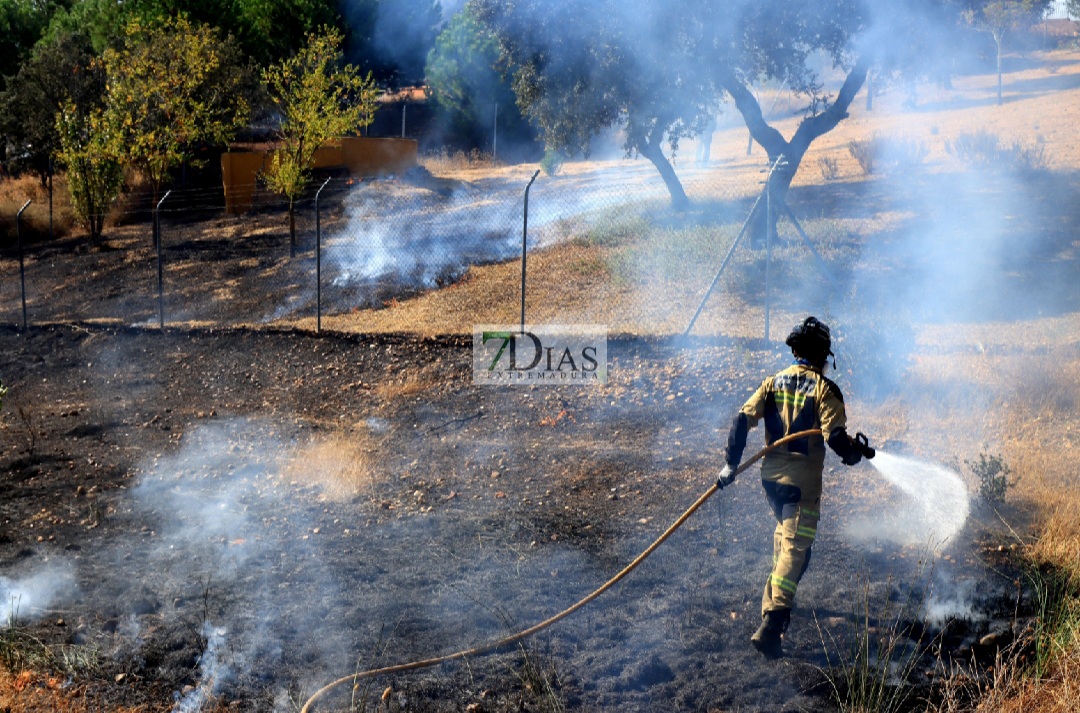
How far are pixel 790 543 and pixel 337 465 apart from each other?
4448 millimetres

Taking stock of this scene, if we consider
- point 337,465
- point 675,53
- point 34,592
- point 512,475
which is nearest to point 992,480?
point 512,475

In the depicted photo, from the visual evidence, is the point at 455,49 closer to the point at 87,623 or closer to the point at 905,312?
the point at 905,312

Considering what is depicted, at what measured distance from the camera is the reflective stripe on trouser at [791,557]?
4.97 metres

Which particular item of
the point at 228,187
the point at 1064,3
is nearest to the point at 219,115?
the point at 228,187

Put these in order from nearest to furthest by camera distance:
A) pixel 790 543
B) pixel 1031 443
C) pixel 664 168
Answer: pixel 790 543, pixel 1031 443, pixel 664 168

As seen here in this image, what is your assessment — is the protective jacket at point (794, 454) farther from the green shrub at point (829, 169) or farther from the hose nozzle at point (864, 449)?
the green shrub at point (829, 169)

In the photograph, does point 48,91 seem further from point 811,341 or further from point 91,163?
point 811,341

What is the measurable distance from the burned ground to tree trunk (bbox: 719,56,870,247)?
17.6ft

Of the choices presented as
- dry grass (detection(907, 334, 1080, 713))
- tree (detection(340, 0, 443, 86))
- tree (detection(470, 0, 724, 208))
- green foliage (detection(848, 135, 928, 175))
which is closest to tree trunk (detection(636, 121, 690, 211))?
tree (detection(470, 0, 724, 208))

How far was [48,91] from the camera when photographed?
2236 cm

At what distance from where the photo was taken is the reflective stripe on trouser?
16.3ft

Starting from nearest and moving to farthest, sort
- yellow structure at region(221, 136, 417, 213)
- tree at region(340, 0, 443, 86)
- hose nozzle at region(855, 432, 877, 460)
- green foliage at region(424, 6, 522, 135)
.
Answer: hose nozzle at region(855, 432, 877, 460) < yellow structure at region(221, 136, 417, 213) < tree at region(340, 0, 443, 86) < green foliage at region(424, 6, 522, 135)

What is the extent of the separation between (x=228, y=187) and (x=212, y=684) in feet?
62.2

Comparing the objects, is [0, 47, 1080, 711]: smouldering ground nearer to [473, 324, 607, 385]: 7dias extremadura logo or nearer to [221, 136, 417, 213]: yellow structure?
[473, 324, 607, 385]: 7dias extremadura logo
